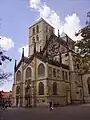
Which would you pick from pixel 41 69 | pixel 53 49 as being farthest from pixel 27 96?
pixel 53 49

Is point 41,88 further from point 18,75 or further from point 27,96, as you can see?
point 18,75

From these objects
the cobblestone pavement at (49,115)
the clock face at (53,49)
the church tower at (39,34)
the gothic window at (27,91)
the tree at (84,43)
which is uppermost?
the church tower at (39,34)

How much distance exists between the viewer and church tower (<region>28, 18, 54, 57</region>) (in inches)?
3177

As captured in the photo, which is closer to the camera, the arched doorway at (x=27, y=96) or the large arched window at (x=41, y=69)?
the large arched window at (x=41, y=69)

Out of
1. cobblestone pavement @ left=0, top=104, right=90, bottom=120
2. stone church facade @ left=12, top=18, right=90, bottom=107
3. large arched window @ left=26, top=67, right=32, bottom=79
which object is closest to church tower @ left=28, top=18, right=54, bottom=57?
stone church facade @ left=12, top=18, right=90, bottom=107

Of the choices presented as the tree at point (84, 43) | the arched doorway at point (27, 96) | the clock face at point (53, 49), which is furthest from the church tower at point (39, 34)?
the tree at point (84, 43)

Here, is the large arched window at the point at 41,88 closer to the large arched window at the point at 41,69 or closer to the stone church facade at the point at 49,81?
the stone church facade at the point at 49,81

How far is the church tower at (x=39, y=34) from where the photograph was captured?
265 ft

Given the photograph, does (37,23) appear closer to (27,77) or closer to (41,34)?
(41,34)

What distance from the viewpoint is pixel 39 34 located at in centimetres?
8181

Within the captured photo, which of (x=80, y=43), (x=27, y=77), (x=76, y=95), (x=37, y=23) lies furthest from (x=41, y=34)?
(x=80, y=43)

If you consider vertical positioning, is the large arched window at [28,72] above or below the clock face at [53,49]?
below

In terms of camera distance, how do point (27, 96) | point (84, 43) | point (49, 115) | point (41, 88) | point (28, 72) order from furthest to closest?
point (28, 72)
point (27, 96)
point (41, 88)
point (49, 115)
point (84, 43)

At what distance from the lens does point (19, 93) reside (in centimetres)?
6309
